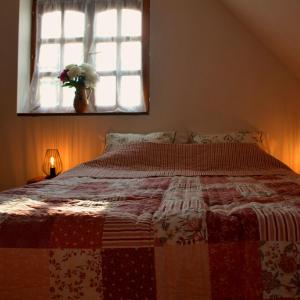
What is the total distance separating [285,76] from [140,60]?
136 centimetres

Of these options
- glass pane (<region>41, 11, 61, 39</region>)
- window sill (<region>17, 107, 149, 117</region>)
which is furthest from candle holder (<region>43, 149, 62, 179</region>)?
glass pane (<region>41, 11, 61, 39</region>)

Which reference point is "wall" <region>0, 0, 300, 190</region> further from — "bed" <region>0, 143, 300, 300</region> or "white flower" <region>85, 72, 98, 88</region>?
"bed" <region>0, 143, 300, 300</region>

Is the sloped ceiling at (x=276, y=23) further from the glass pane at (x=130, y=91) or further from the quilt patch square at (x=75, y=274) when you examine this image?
the quilt patch square at (x=75, y=274)

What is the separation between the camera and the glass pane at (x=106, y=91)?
3.16 meters

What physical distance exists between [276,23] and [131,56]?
52.8 inches

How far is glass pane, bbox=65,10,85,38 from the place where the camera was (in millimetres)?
3232

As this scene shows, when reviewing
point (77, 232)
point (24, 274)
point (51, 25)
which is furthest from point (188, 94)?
point (24, 274)

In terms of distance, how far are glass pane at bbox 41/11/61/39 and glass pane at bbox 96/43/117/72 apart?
1.53ft

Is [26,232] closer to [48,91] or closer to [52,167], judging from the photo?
[52,167]

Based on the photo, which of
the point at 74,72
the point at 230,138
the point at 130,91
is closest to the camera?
the point at 230,138

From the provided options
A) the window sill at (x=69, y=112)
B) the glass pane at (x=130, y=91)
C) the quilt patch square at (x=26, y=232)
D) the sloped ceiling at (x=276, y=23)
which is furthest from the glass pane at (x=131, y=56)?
the quilt patch square at (x=26, y=232)

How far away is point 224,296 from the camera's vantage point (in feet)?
2.77

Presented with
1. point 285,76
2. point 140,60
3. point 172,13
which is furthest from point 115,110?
point 285,76

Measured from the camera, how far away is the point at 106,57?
3.18 metres
